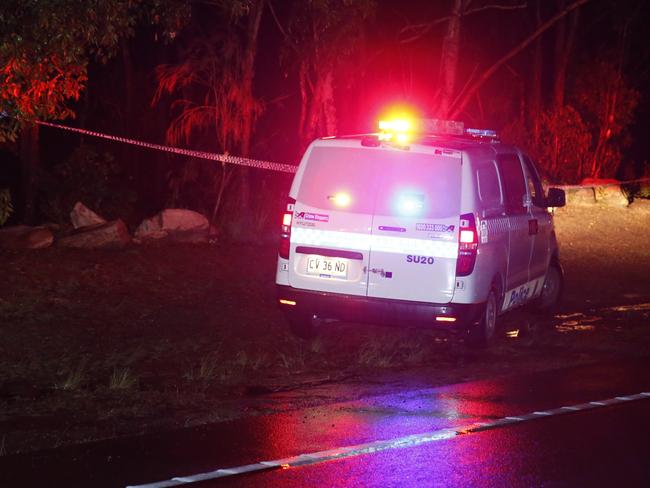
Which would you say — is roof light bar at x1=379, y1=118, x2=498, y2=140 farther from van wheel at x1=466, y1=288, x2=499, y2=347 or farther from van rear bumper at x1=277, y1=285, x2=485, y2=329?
van wheel at x1=466, y1=288, x2=499, y2=347

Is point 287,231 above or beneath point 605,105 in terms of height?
beneath

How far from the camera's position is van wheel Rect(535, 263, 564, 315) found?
41.8 feet

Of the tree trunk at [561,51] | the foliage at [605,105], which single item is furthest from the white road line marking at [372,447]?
the foliage at [605,105]

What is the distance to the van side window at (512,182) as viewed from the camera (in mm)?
10773

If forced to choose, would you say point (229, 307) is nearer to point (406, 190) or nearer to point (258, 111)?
point (406, 190)

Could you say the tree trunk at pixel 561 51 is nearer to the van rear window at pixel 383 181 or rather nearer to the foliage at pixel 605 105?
the foliage at pixel 605 105

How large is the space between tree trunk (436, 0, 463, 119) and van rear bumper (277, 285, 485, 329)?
10.4 metres

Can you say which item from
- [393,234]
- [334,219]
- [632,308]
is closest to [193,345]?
[334,219]

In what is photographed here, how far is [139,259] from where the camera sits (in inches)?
569

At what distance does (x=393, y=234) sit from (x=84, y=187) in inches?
340

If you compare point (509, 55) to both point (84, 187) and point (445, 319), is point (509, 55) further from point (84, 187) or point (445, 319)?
point (445, 319)

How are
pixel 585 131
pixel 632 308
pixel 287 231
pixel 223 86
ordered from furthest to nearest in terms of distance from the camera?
1. pixel 585 131
2. pixel 223 86
3. pixel 632 308
4. pixel 287 231

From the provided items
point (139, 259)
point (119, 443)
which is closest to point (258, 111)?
point (139, 259)

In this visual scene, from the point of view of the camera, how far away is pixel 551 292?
12.8 meters
